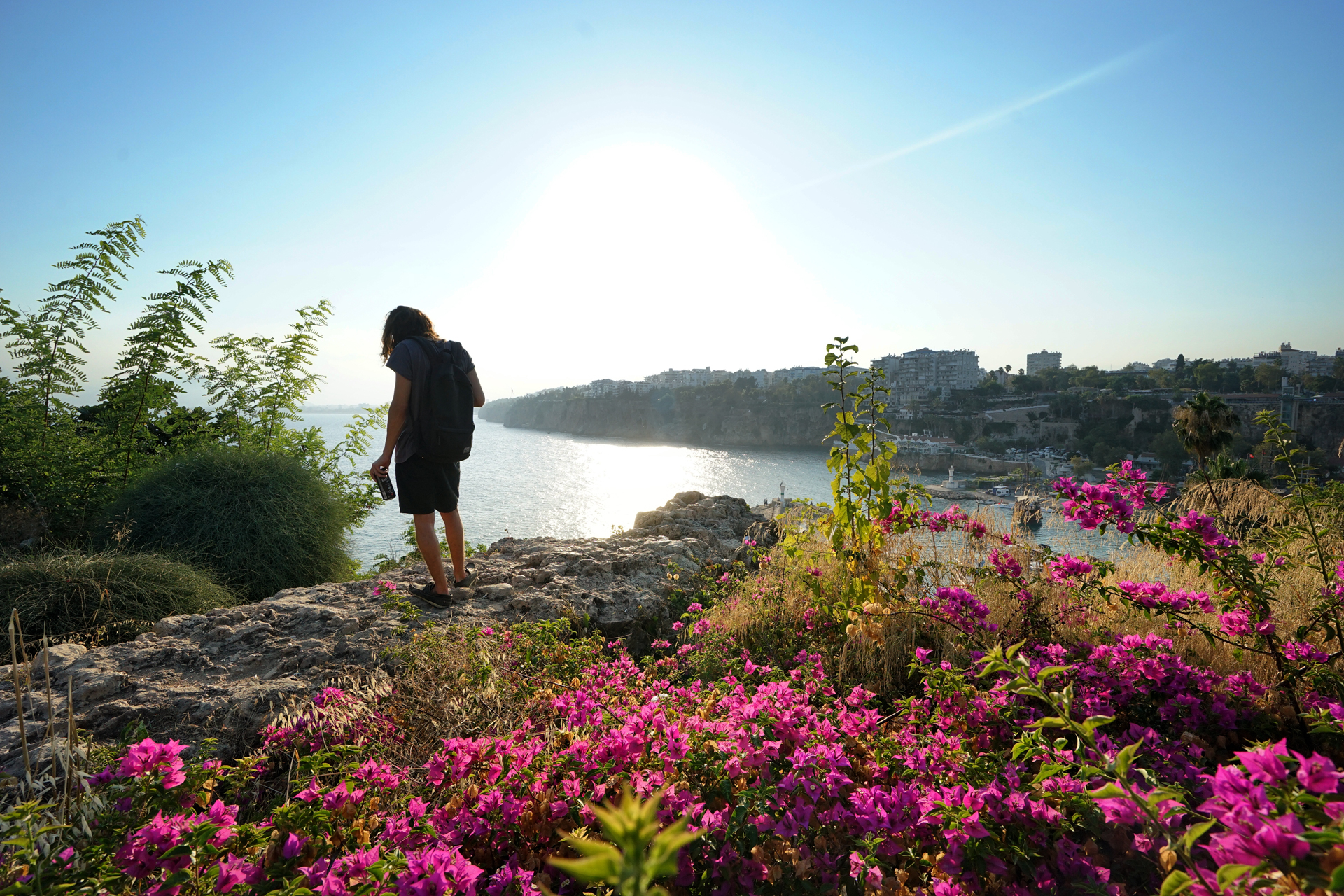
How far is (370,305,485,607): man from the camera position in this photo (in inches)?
138

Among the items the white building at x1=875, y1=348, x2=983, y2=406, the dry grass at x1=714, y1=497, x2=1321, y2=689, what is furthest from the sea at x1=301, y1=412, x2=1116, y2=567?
the white building at x1=875, y1=348, x2=983, y2=406

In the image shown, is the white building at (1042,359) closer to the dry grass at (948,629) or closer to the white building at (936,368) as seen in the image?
the white building at (936,368)

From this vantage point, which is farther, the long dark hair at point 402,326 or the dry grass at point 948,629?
the long dark hair at point 402,326

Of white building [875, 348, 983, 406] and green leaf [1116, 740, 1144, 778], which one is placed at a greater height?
white building [875, 348, 983, 406]

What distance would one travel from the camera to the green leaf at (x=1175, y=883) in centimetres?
76

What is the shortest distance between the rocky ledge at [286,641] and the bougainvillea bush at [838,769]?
37 centimetres

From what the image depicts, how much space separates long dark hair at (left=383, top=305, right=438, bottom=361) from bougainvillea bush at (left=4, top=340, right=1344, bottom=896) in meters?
1.85

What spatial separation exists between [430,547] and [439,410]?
2.80 feet

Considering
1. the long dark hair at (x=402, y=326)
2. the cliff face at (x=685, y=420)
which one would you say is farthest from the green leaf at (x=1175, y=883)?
the cliff face at (x=685, y=420)

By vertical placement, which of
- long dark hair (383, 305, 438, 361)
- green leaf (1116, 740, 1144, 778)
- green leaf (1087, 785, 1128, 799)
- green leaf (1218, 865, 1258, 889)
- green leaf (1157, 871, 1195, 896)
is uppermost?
long dark hair (383, 305, 438, 361)

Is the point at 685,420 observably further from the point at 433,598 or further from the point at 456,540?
the point at 433,598

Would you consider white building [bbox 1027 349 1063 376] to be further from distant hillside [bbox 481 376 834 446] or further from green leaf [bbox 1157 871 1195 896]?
green leaf [bbox 1157 871 1195 896]

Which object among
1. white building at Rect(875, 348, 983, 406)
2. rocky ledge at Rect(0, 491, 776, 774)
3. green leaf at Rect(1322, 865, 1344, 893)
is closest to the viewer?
green leaf at Rect(1322, 865, 1344, 893)

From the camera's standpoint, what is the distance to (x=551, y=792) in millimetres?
1643
